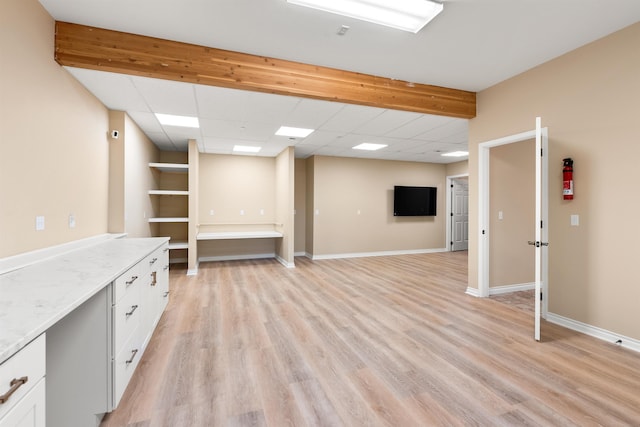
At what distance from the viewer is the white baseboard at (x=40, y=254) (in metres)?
1.87

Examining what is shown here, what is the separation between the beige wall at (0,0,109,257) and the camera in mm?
1937

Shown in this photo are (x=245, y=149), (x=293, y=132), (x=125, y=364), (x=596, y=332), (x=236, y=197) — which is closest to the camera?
(x=125, y=364)

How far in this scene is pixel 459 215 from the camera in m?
8.70

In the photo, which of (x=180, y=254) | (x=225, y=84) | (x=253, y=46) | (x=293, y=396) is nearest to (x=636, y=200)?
(x=293, y=396)

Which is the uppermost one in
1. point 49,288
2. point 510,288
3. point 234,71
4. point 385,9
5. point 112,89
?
point 385,9

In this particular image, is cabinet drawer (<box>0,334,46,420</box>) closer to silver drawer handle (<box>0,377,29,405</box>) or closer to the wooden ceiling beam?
silver drawer handle (<box>0,377,29,405</box>)

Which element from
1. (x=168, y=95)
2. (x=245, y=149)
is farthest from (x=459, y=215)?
(x=168, y=95)

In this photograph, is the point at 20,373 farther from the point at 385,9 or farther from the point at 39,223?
the point at 385,9

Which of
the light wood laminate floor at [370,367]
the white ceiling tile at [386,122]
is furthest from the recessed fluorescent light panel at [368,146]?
the light wood laminate floor at [370,367]

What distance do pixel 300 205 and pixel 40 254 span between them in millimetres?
5668

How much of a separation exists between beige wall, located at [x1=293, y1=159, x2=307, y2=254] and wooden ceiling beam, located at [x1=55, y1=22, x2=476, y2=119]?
424 centimetres

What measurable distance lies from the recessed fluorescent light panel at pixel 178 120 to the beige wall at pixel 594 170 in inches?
174

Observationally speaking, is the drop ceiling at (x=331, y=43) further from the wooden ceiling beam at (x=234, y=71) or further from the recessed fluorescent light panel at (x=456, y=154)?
the recessed fluorescent light panel at (x=456, y=154)

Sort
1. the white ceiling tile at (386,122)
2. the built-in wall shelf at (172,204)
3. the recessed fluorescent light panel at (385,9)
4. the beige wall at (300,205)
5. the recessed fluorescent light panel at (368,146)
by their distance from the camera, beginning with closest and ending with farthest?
the recessed fluorescent light panel at (385,9) → the white ceiling tile at (386,122) → the recessed fluorescent light panel at (368,146) → the built-in wall shelf at (172,204) → the beige wall at (300,205)
